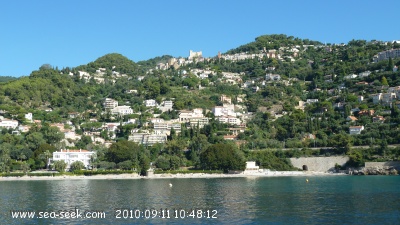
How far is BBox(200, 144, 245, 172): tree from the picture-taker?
200 feet

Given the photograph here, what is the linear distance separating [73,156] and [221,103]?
39106mm

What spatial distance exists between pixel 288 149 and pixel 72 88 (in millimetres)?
52435

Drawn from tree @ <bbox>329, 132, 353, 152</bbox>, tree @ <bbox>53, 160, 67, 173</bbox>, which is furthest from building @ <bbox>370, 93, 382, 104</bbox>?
tree @ <bbox>53, 160, 67, 173</bbox>

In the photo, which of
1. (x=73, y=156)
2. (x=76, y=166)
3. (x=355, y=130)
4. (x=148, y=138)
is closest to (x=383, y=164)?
(x=355, y=130)

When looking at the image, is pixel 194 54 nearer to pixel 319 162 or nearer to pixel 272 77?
pixel 272 77

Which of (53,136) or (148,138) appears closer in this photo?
(53,136)

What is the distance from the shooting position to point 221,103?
328ft

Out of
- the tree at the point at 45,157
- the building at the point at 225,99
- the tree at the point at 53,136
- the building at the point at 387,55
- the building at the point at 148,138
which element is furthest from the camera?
the building at the point at 387,55

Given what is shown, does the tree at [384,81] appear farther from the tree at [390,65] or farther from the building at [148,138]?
the building at [148,138]

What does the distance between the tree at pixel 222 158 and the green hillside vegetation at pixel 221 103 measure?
0.78ft

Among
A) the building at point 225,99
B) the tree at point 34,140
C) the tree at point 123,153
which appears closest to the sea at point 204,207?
the tree at point 123,153

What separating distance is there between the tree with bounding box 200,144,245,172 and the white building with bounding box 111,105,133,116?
115ft

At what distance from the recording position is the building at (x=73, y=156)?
65188 mm

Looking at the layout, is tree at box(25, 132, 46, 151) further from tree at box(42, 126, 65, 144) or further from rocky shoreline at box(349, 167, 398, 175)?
rocky shoreline at box(349, 167, 398, 175)
